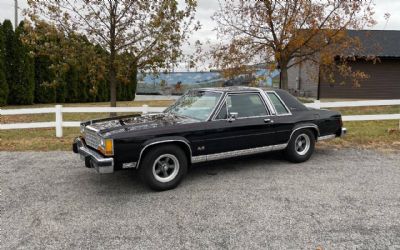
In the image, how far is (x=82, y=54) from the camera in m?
8.62

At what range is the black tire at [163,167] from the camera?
4500 mm

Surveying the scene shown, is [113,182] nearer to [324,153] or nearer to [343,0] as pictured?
[324,153]

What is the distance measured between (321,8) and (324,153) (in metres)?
6.43

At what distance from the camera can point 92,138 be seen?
4789 millimetres

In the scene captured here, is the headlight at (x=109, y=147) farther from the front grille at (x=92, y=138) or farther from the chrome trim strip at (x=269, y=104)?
the chrome trim strip at (x=269, y=104)

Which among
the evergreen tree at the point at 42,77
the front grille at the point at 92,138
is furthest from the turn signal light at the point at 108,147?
the evergreen tree at the point at 42,77

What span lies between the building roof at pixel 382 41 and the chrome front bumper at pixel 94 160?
63.7 feet

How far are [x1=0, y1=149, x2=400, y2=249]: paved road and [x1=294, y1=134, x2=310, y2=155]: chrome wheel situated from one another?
36 centimetres

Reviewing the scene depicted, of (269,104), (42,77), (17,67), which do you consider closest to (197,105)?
(269,104)

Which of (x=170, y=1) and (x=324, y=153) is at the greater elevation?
(x=170, y=1)

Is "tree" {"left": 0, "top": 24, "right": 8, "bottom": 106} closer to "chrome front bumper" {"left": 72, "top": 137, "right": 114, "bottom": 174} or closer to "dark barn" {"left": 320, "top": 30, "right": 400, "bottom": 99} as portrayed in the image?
"chrome front bumper" {"left": 72, "top": 137, "right": 114, "bottom": 174}

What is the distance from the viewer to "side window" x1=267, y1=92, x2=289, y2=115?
5979 mm

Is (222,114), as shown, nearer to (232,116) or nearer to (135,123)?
(232,116)

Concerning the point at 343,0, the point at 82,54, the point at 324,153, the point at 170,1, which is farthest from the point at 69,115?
the point at 343,0
